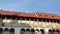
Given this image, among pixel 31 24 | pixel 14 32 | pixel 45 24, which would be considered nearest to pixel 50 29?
pixel 45 24

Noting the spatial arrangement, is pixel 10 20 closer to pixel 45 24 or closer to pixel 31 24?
pixel 31 24

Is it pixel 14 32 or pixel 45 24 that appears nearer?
pixel 14 32

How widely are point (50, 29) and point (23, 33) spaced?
4416 millimetres

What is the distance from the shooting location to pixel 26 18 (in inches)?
1225

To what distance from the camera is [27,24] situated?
31.2m

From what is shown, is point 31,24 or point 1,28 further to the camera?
point 31,24

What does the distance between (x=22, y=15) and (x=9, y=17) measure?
6.74 feet

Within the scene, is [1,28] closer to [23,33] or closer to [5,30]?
[5,30]

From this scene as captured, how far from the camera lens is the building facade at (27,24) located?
29828mm

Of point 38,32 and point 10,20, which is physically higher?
point 10,20

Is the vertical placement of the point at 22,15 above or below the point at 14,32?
above

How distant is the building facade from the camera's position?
2983 cm

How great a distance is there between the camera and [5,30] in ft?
96.5

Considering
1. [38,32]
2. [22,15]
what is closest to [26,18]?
[22,15]
